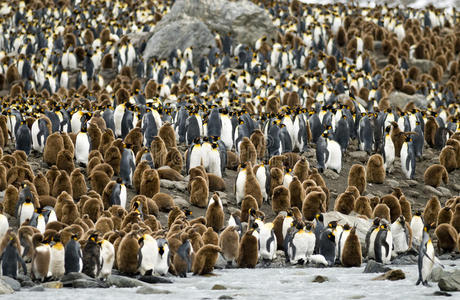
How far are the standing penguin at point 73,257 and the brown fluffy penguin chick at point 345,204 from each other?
5287 millimetres

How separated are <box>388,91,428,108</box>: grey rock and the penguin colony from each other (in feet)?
0.70

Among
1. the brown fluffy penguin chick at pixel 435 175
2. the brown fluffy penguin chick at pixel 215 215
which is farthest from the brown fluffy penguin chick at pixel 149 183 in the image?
the brown fluffy penguin chick at pixel 435 175

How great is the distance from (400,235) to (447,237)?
2.30 feet

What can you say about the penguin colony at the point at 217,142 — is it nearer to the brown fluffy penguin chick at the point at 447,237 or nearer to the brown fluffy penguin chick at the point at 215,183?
the brown fluffy penguin chick at the point at 447,237

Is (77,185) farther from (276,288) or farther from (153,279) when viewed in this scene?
(276,288)

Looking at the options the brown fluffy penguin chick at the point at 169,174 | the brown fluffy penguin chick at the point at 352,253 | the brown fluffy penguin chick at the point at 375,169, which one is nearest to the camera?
the brown fluffy penguin chick at the point at 352,253

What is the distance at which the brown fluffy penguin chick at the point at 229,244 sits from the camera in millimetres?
9719

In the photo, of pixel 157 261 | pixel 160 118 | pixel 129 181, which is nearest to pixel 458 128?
pixel 160 118

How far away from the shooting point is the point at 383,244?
10.1 m

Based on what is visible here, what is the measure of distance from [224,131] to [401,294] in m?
8.68

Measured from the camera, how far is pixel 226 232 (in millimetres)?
9828

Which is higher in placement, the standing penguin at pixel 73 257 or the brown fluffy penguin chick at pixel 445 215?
the brown fluffy penguin chick at pixel 445 215

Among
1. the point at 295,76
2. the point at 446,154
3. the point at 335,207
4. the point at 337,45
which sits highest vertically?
the point at 337,45

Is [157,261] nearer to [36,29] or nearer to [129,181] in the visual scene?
[129,181]
